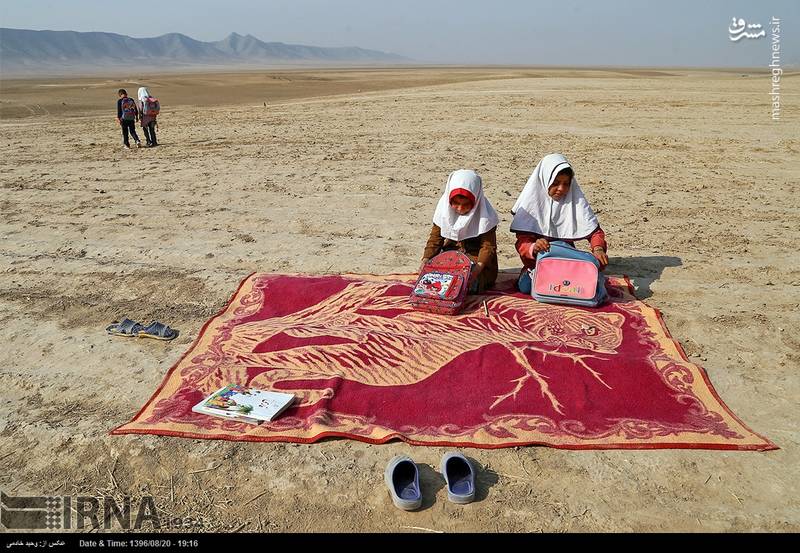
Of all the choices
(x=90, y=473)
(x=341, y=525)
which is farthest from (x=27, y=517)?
(x=341, y=525)

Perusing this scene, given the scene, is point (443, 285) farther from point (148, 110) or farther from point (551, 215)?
point (148, 110)

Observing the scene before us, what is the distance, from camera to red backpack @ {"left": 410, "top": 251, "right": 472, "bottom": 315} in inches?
186

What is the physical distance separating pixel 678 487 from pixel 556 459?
0.60m

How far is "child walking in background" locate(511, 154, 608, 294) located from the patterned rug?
17.5 inches

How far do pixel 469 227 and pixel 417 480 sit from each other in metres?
2.73

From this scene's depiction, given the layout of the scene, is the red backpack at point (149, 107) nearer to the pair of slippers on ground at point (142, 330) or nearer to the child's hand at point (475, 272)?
the pair of slippers on ground at point (142, 330)

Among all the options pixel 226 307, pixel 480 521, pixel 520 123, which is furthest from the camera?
pixel 520 123

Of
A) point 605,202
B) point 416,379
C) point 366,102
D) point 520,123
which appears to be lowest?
point 416,379

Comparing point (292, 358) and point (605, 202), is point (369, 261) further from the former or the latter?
point (605, 202)

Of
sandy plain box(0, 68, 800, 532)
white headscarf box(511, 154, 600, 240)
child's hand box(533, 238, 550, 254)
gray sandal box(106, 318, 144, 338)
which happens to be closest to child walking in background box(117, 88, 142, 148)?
sandy plain box(0, 68, 800, 532)

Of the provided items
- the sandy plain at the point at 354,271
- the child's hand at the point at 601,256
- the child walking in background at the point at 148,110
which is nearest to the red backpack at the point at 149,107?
the child walking in background at the point at 148,110

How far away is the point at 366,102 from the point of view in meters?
21.0

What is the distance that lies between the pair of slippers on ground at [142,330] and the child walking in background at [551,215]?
3.04 m

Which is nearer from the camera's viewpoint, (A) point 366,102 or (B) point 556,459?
(B) point 556,459
